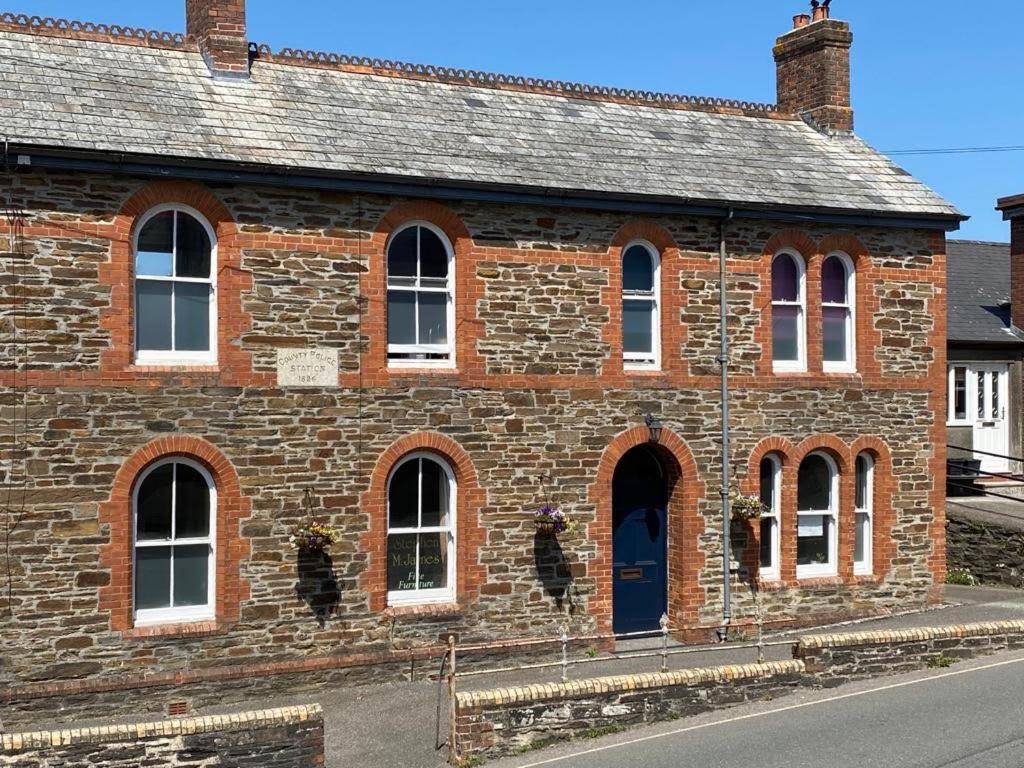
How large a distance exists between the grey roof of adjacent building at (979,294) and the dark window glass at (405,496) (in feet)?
48.4

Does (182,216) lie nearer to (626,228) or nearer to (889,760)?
(626,228)

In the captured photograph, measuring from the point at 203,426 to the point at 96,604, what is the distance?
7.68 ft

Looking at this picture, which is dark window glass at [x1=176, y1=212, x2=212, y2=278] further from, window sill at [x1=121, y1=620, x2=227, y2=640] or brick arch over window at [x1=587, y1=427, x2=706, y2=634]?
brick arch over window at [x1=587, y1=427, x2=706, y2=634]

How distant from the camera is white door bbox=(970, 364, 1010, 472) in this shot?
2720 centimetres

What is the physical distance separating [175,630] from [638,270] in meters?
7.96

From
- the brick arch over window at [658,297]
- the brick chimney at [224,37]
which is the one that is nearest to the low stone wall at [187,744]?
the brick arch over window at [658,297]

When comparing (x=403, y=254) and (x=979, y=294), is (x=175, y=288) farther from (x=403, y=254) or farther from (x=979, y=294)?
(x=979, y=294)

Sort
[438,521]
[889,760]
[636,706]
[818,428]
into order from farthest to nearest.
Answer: [818,428] → [438,521] → [636,706] → [889,760]

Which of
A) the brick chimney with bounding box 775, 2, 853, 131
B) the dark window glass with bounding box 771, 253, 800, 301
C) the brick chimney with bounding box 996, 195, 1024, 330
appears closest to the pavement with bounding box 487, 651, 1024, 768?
the dark window glass with bounding box 771, 253, 800, 301

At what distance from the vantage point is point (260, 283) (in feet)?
50.2

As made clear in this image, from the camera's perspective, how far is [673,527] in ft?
59.8

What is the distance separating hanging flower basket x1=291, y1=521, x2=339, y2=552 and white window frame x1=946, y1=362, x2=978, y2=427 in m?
16.3

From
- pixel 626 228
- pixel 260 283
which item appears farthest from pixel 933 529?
pixel 260 283

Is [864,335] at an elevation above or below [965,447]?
above
